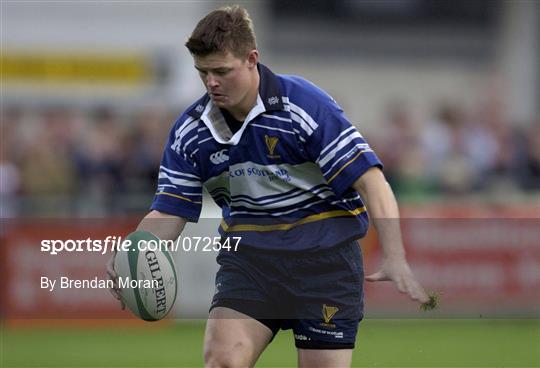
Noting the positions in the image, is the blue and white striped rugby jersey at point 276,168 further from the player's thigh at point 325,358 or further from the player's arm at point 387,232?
the player's thigh at point 325,358

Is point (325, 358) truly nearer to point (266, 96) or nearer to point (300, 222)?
point (300, 222)

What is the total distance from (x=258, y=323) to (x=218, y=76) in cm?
125

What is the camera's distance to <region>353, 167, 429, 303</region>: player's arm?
599cm

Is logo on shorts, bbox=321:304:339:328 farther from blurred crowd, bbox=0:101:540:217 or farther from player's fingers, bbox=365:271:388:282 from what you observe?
blurred crowd, bbox=0:101:540:217

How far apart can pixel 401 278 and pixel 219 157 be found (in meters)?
1.17

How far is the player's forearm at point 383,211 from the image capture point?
20.2 ft

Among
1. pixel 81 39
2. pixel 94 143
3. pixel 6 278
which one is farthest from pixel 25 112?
pixel 6 278

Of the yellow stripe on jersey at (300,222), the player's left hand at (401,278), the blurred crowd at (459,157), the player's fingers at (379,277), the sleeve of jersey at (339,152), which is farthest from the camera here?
the blurred crowd at (459,157)

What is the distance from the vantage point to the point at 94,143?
14414mm

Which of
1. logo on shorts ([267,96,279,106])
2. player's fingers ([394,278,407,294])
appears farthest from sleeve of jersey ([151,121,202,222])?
player's fingers ([394,278,407,294])

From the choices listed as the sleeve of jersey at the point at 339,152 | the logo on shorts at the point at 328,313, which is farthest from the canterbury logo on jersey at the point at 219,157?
the logo on shorts at the point at 328,313

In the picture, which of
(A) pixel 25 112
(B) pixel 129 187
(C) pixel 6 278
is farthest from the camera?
(A) pixel 25 112

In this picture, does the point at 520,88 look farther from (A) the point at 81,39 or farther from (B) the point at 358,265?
(B) the point at 358,265

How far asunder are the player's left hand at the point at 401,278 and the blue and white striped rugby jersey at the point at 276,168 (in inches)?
19.7
